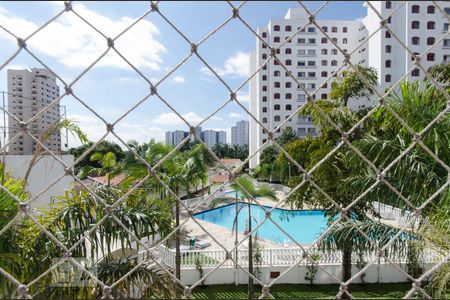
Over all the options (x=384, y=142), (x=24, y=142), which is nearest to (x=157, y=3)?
(x=384, y=142)

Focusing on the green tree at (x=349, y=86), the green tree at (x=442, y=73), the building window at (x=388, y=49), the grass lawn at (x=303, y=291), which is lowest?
the grass lawn at (x=303, y=291)

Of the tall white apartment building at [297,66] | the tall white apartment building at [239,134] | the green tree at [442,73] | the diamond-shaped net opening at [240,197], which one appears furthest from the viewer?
the tall white apartment building at [239,134]

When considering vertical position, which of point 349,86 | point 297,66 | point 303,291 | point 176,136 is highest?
point 297,66

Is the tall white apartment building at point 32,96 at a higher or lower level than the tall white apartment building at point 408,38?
lower

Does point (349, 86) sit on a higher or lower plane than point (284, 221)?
higher

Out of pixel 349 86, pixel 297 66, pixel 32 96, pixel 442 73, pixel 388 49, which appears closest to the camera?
pixel 32 96

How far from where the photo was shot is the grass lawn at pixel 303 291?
3.50 meters

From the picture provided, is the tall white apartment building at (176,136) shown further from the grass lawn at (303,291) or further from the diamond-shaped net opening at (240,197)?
the grass lawn at (303,291)

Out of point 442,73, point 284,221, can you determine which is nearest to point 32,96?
point 442,73

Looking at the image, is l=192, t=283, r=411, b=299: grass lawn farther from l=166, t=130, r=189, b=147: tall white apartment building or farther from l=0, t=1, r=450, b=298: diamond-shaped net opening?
l=166, t=130, r=189, b=147: tall white apartment building

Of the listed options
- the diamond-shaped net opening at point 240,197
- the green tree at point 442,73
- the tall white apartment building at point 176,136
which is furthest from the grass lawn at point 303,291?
the green tree at point 442,73

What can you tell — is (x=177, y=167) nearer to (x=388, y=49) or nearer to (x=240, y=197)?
(x=240, y=197)

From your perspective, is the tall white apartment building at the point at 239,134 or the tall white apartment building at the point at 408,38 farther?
the tall white apartment building at the point at 239,134

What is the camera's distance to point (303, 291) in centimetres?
366
